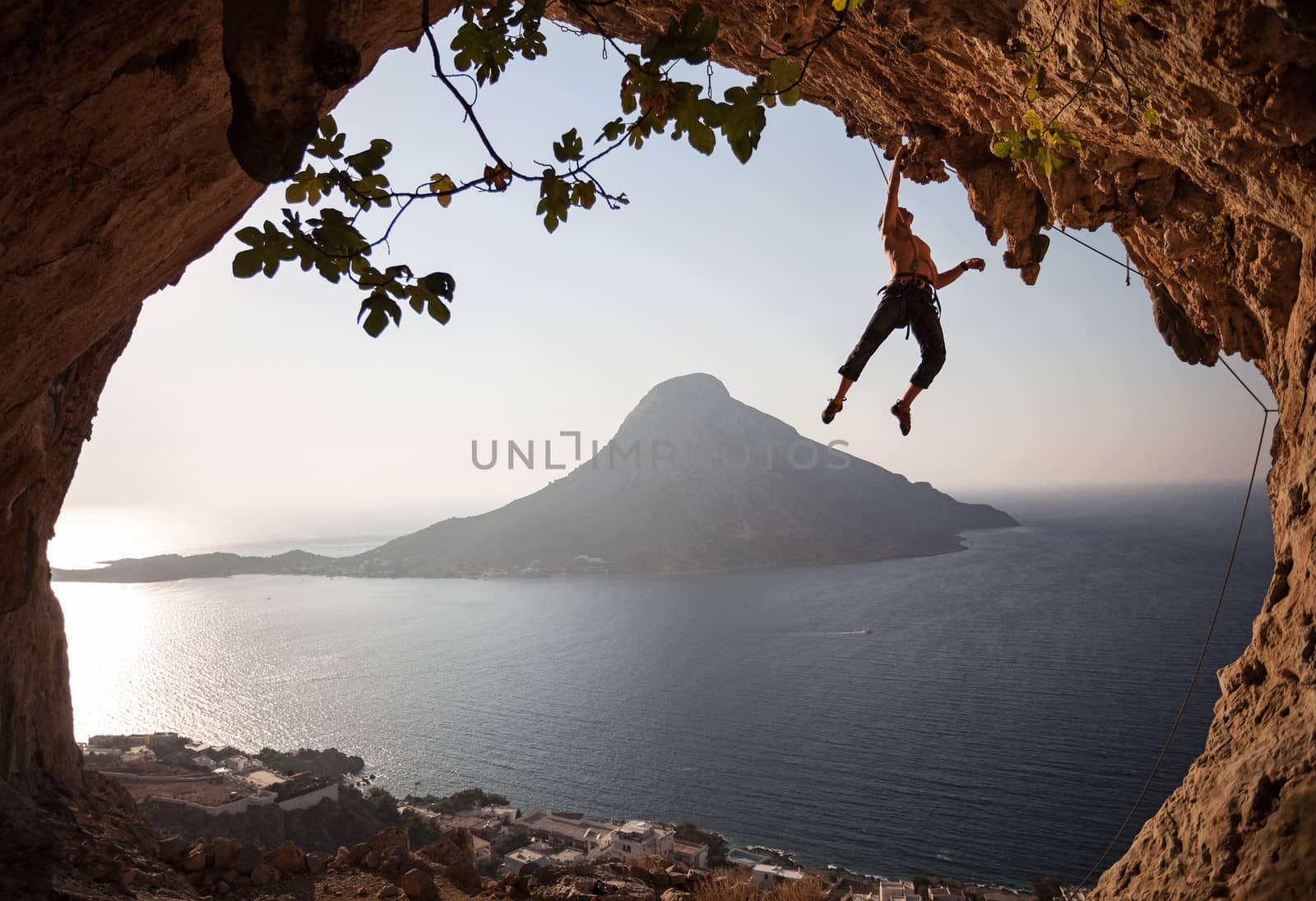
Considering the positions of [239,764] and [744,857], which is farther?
[239,764]

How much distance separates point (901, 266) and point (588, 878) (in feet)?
23.8

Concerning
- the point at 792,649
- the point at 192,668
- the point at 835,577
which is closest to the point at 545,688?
the point at 792,649

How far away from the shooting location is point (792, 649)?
48.3 metres

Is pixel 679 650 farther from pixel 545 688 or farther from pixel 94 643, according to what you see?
pixel 94 643

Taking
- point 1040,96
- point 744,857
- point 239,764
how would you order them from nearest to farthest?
point 1040,96 < point 744,857 < point 239,764

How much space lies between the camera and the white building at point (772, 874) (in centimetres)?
2002

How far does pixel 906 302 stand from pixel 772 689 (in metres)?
40.2

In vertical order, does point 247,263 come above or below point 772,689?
above

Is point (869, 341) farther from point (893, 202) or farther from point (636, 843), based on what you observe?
point (636, 843)

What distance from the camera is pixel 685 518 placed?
85625 millimetres

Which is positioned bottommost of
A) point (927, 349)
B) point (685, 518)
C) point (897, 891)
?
point (897, 891)

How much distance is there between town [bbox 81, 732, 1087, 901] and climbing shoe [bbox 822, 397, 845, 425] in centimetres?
1559

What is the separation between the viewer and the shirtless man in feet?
15.9

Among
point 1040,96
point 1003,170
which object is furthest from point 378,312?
point 1003,170
